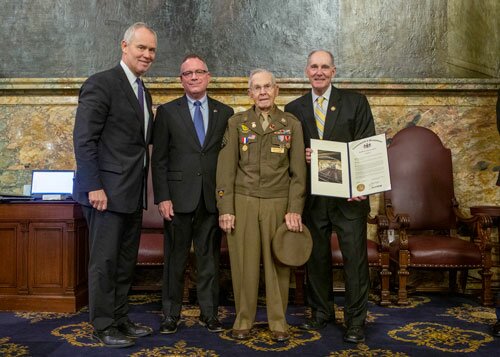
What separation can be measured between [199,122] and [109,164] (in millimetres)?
703

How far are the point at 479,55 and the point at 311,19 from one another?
5.78ft

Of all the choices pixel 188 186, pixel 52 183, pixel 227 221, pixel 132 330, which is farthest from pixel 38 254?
pixel 227 221

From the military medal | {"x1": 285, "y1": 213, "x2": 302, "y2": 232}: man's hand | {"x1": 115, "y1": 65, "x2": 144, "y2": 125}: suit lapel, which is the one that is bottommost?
{"x1": 285, "y1": 213, "x2": 302, "y2": 232}: man's hand

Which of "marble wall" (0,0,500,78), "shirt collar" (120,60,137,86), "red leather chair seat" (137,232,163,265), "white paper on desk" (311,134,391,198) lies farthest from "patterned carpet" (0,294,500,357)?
"marble wall" (0,0,500,78)

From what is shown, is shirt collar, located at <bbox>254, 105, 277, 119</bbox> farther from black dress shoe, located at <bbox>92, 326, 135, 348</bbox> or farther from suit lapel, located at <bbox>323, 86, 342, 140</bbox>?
black dress shoe, located at <bbox>92, 326, 135, 348</bbox>

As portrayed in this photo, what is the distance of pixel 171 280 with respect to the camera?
352 centimetres

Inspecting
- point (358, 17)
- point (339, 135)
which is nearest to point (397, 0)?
point (358, 17)

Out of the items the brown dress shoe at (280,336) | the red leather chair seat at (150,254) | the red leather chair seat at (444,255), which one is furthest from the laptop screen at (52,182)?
the red leather chair seat at (444,255)

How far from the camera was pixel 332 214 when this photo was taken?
137 inches

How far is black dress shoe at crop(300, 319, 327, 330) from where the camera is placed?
3.58m

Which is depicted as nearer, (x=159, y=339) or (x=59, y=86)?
(x=159, y=339)

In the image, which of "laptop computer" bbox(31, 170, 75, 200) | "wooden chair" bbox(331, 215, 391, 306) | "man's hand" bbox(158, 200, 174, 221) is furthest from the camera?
"laptop computer" bbox(31, 170, 75, 200)

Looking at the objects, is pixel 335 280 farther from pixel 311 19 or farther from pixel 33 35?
pixel 33 35

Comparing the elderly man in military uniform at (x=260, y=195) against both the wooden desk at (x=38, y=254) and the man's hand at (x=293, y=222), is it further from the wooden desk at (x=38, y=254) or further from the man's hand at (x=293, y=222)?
the wooden desk at (x=38, y=254)
